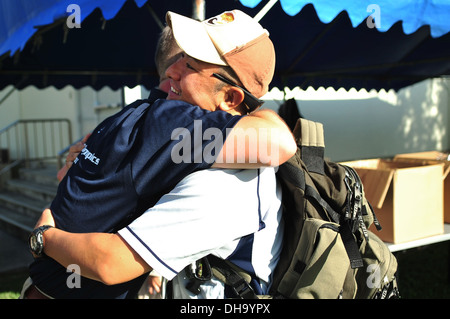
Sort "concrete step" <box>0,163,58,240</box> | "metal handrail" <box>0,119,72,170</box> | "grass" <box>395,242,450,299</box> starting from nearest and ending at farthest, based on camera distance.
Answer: "grass" <box>395,242,450,299</box>
"concrete step" <box>0,163,58,240</box>
"metal handrail" <box>0,119,72,170</box>

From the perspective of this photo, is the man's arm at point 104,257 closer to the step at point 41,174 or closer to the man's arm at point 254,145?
the man's arm at point 254,145

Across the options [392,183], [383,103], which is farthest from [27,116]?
[392,183]

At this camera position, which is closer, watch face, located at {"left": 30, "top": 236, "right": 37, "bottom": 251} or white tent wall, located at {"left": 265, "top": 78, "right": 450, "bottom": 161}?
watch face, located at {"left": 30, "top": 236, "right": 37, "bottom": 251}

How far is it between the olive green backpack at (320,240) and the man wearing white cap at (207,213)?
0.15ft

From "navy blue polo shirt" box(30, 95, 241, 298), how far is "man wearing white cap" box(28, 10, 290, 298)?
0.06m

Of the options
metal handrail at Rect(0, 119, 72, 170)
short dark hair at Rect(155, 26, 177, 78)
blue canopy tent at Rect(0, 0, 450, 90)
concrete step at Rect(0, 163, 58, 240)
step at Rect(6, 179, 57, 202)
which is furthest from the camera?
metal handrail at Rect(0, 119, 72, 170)

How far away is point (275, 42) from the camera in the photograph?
16.8 ft

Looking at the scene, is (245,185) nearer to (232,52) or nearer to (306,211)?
(306,211)

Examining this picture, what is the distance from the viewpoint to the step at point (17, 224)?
640 centimetres

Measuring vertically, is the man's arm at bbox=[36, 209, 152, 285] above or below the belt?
above

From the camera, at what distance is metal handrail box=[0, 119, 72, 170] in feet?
31.8

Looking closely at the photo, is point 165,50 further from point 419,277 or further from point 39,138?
point 39,138

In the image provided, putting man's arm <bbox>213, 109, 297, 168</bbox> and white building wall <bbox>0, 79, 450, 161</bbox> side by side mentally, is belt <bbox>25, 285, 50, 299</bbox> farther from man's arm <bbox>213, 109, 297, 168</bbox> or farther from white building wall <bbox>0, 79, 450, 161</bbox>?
white building wall <bbox>0, 79, 450, 161</bbox>

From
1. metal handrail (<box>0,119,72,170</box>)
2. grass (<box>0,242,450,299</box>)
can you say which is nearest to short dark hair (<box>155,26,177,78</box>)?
grass (<box>0,242,450,299</box>)
